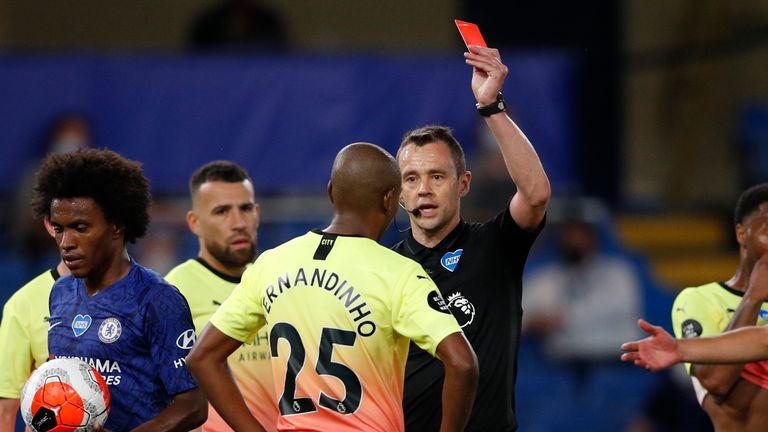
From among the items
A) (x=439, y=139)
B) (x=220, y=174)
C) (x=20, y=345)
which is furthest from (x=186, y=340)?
(x=220, y=174)

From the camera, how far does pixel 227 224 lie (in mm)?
6918

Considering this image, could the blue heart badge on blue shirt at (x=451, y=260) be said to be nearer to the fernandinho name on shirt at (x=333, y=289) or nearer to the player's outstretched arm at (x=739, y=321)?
the fernandinho name on shirt at (x=333, y=289)

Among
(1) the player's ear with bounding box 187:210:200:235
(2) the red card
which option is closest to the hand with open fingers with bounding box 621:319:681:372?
(2) the red card

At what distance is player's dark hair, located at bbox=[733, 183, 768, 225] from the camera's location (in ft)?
21.1

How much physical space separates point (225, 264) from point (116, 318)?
5.55ft

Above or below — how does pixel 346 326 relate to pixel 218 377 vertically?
above

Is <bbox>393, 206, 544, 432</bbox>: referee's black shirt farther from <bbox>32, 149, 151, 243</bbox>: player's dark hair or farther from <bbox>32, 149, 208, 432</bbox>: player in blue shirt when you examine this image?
<bbox>32, 149, 151, 243</bbox>: player's dark hair

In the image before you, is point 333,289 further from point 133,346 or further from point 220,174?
point 220,174

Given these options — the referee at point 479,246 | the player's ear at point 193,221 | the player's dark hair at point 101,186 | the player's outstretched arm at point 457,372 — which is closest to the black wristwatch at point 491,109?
the referee at point 479,246

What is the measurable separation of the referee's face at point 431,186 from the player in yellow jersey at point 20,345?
1611mm

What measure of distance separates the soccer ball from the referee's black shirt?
4.72ft

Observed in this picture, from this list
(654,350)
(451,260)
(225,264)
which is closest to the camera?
(654,350)

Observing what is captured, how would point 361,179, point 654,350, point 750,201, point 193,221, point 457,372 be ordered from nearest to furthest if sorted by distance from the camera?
point 457,372 < point 361,179 < point 654,350 < point 750,201 < point 193,221

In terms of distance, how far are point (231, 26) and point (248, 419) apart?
8610 millimetres
